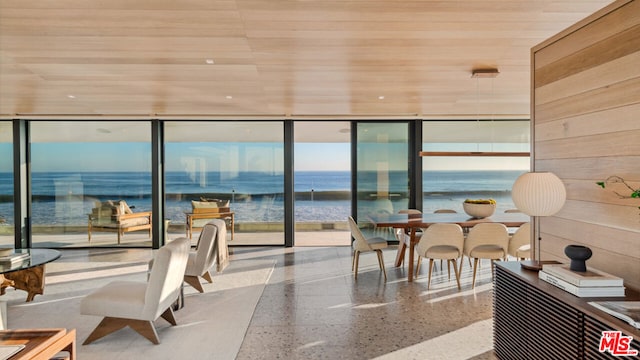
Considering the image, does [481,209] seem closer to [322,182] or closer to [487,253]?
[487,253]

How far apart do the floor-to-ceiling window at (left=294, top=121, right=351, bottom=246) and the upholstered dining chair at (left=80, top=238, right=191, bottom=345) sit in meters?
4.35

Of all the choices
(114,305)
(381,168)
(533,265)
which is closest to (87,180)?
(114,305)

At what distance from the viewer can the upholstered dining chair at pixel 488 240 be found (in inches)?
178

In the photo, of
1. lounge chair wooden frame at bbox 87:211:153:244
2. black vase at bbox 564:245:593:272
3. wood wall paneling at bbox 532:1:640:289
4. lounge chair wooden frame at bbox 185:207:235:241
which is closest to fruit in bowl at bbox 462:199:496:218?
wood wall paneling at bbox 532:1:640:289

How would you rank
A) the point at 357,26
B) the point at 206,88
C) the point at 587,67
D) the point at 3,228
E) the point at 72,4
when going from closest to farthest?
1. the point at 587,67
2. the point at 72,4
3. the point at 357,26
4. the point at 206,88
5. the point at 3,228

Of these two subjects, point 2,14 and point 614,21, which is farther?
point 2,14

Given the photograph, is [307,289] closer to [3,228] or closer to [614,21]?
[614,21]

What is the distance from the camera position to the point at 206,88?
4.73 meters

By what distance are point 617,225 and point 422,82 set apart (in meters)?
2.79

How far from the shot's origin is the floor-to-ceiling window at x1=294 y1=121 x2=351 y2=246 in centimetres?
844

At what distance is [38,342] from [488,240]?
14.4 feet

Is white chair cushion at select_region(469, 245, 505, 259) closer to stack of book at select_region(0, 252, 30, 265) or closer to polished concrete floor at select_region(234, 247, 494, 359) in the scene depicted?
polished concrete floor at select_region(234, 247, 494, 359)

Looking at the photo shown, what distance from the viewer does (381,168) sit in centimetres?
719

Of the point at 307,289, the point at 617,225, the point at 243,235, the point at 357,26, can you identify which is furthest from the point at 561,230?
the point at 243,235
